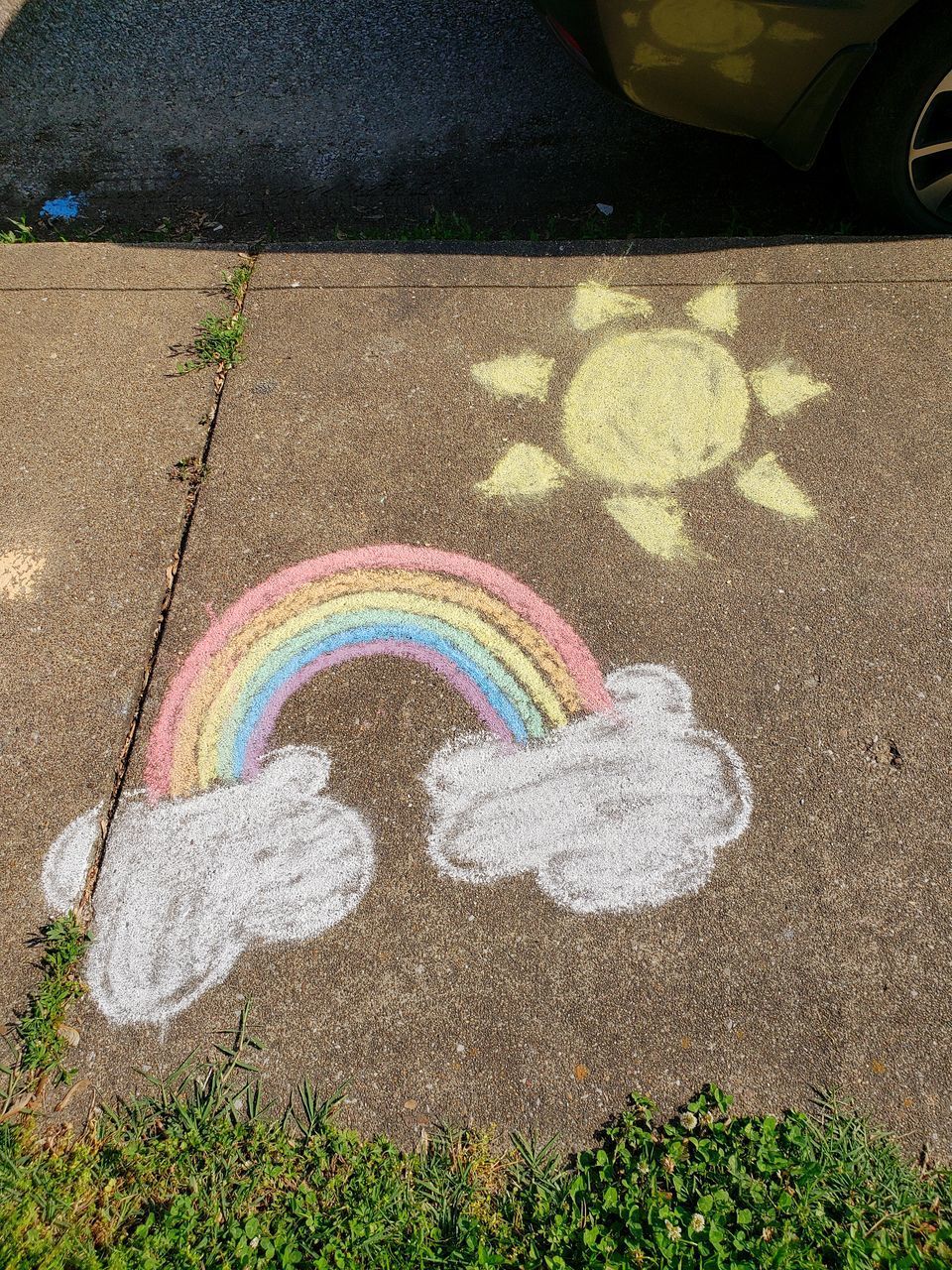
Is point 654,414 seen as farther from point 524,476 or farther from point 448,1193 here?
point 448,1193

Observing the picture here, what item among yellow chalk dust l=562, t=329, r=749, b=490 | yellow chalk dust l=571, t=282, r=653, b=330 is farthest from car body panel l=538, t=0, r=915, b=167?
yellow chalk dust l=562, t=329, r=749, b=490

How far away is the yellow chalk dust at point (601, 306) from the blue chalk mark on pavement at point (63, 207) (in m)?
2.34

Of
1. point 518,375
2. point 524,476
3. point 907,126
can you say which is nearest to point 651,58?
point 907,126

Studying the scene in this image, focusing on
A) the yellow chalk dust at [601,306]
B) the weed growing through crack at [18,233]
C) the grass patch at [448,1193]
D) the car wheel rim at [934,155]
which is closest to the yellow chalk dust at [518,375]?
the yellow chalk dust at [601,306]

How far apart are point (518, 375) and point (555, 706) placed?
4.40 ft

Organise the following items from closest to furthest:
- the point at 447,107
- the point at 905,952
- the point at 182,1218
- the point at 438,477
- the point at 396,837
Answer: the point at 182,1218 < the point at 905,952 < the point at 396,837 < the point at 438,477 < the point at 447,107

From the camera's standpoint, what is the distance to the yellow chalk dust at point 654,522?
9.00ft

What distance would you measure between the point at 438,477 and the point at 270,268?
51.3 inches

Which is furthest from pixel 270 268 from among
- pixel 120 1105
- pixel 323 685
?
pixel 120 1105

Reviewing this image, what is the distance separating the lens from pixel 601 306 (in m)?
3.30

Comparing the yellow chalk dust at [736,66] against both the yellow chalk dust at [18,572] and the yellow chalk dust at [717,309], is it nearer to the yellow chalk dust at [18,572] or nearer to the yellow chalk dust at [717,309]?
the yellow chalk dust at [717,309]

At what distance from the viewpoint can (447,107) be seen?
4.14 m

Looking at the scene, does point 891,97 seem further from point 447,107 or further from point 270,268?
point 270,268

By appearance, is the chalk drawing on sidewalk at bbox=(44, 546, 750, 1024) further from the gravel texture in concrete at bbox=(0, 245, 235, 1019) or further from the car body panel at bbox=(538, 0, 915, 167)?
the car body panel at bbox=(538, 0, 915, 167)
